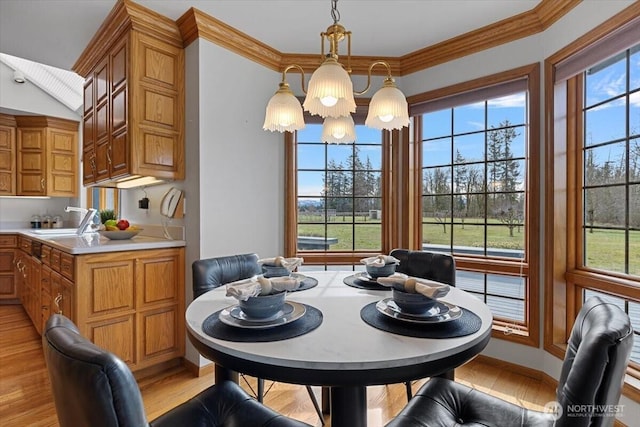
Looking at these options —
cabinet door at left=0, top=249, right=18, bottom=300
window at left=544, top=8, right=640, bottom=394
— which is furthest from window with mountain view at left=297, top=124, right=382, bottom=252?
cabinet door at left=0, top=249, right=18, bottom=300

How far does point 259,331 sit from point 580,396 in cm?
83

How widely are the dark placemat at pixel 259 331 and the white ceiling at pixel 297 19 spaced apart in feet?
6.77

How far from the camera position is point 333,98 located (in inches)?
53.6

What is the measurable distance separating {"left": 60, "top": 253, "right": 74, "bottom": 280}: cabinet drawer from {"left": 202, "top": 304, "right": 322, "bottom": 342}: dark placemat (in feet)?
5.09

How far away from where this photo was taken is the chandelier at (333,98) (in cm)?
134

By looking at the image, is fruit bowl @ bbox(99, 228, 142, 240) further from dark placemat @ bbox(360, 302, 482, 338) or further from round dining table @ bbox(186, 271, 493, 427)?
dark placemat @ bbox(360, 302, 482, 338)

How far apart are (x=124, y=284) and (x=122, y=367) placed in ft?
6.13

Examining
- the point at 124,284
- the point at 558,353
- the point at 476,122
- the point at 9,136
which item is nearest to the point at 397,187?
the point at 476,122

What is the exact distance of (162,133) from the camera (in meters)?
2.50

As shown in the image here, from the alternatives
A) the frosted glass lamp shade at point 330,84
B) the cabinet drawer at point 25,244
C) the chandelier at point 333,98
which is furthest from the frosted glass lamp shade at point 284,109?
the cabinet drawer at point 25,244

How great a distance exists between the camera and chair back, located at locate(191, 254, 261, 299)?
1676mm

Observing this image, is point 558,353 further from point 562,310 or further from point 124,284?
point 124,284

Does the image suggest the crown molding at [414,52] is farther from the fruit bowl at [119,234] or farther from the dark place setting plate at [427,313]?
the dark place setting plate at [427,313]

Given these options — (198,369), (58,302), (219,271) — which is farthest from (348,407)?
(58,302)
